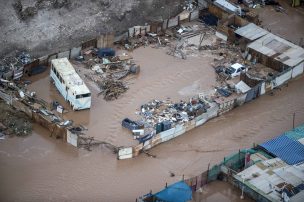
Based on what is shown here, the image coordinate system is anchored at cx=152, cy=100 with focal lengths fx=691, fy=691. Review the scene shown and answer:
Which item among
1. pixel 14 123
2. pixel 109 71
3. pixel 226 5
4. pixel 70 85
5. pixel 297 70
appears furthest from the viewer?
pixel 226 5

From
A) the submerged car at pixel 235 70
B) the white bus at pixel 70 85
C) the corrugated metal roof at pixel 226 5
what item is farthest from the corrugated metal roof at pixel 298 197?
the corrugated metal roof at pixel 226 5

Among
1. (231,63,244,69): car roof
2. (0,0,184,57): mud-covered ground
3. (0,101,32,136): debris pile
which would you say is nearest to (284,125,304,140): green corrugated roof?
(231,63,244,69): car roof

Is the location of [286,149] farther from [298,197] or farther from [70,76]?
[70,76]

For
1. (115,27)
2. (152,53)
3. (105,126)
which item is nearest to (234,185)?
(105,126)

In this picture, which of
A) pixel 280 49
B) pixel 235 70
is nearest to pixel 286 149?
pixel 235 70

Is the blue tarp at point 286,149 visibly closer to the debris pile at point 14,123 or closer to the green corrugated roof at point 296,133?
the green corrugated roof at point 296,133

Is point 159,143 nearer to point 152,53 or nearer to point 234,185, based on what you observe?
point 234,185
